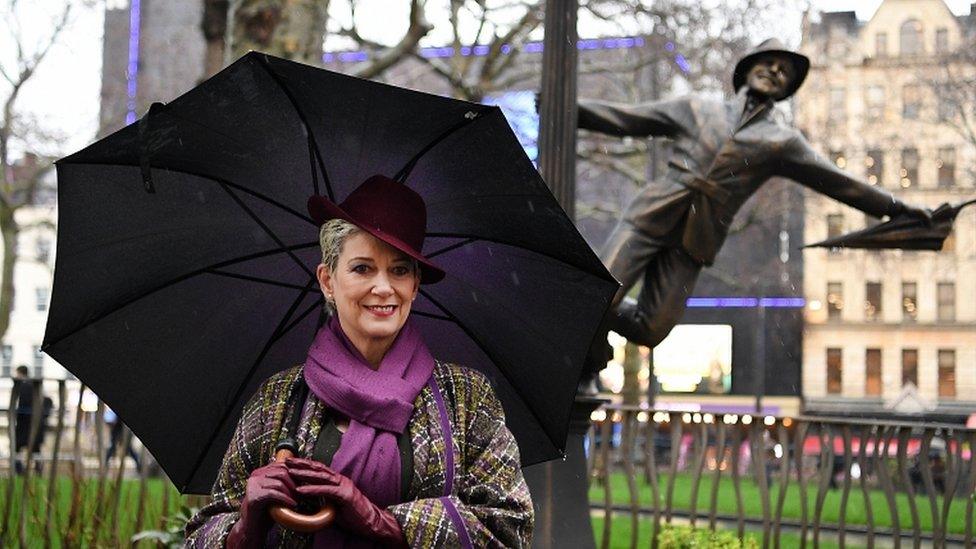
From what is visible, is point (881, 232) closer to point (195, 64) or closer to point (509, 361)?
point (509, 361)

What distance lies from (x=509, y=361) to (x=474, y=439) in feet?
2.02

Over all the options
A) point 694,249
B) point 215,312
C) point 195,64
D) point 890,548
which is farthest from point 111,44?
point 215,312

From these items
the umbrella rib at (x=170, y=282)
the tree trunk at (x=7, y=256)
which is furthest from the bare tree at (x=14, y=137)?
Result: the umbrella rib at (x=170, y=282)

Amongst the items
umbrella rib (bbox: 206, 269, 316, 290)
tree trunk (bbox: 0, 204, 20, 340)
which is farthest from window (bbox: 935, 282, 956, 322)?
umbrella rib (bbox: 206, 269, 316, 290)

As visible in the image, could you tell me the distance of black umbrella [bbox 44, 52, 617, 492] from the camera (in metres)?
3.30

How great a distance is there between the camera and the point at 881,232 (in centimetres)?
752

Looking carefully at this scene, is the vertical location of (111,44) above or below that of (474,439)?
above

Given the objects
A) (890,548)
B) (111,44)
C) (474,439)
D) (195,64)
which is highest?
(111,44)

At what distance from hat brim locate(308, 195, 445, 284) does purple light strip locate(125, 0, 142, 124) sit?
30.2 m

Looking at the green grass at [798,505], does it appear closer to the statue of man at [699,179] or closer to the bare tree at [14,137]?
the statue of man at [699,179]

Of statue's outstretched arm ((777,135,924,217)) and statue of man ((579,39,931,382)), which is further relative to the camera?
statue's outstretched arm ((777,135,924,217))

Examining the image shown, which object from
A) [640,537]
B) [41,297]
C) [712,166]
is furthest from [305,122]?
[41,297]

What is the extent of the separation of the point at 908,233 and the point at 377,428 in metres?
5.37

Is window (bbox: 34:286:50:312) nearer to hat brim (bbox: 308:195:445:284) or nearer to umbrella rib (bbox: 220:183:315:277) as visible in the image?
umbrella rib (bbox: 220:183:315:277)
